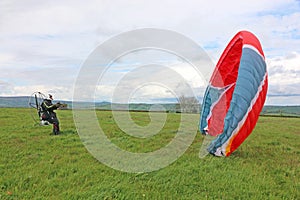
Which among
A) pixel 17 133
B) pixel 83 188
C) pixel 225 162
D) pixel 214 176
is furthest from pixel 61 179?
pixel 17 133

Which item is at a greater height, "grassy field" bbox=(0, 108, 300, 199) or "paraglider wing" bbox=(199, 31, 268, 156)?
"paraglider wing" bbox=(199, 31, 268, 156)

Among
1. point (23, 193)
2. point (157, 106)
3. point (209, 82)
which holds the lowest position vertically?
point (23, 193)

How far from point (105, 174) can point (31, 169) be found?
2.04 metres

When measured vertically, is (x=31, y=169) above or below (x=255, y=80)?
below

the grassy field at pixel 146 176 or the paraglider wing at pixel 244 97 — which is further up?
the paraglider wing at pixel 244 97

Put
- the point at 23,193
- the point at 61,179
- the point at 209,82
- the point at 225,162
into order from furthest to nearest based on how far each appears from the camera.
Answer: the point at 209,82 < the point at 225,162 < the point at 61,179 < the point at 23,193

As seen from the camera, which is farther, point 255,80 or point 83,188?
point 255,80

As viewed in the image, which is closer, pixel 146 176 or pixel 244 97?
pixel 146 176

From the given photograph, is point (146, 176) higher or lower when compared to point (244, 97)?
lower

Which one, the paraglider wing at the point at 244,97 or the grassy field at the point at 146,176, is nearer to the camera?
the grassy field at the point at 146,176

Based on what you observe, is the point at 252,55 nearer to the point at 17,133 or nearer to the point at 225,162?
the point at 225,162

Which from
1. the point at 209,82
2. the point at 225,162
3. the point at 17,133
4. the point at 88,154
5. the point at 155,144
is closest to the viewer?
the point at 225,162

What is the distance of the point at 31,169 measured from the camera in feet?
27.0

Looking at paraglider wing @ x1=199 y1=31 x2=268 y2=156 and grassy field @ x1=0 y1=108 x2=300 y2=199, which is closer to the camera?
grassy field @ x1=0 y1=108 x2=300 y2=199
